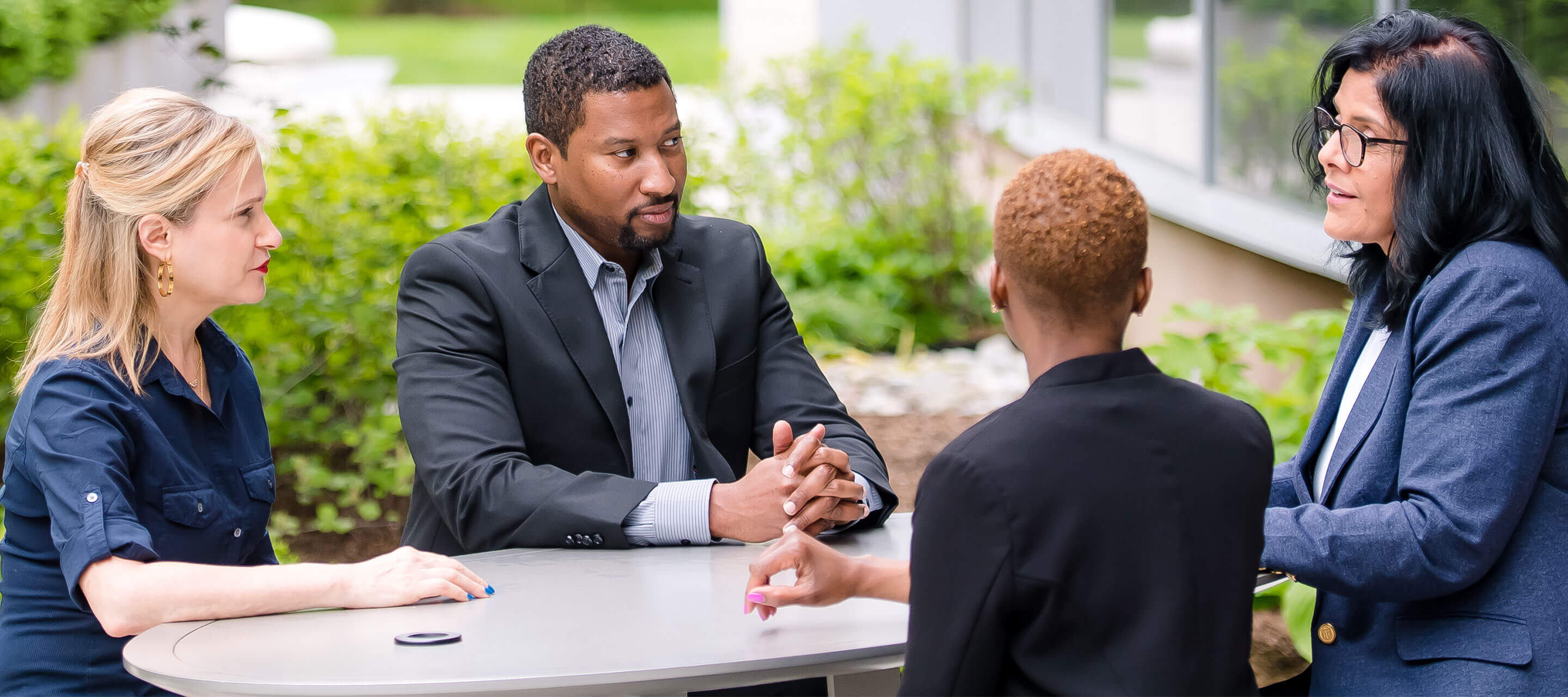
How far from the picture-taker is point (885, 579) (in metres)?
1.70

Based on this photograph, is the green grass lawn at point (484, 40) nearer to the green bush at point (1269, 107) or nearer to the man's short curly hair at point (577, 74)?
the green bush at point (1269, 107)

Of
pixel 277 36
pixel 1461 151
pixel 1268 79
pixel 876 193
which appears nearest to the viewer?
pixel 1461 151

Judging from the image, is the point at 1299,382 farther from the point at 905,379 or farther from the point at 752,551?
the point at 905,379

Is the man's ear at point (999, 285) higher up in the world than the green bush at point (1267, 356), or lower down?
higher up

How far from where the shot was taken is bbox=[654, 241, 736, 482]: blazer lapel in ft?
8.31

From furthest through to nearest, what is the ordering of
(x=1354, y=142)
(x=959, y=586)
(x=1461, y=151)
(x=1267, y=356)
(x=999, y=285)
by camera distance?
(x=1267, y=356) → (x=1354, y=142) → (x=1461, y=151) → (x=999, y=285) → (x=959, y=586)

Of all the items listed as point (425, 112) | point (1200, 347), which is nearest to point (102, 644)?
point (1200, 347)

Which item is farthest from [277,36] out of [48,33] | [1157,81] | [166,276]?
[166,276]

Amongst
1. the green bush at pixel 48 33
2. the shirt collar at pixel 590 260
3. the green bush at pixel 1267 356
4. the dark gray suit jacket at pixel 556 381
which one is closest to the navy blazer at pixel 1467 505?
the dark gray suit jacket at pixel 556 381

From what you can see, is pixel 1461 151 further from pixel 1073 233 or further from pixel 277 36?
pixel 277 36

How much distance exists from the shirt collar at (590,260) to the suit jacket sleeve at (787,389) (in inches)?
9.5

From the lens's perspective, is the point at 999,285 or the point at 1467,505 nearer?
the point at 999,285

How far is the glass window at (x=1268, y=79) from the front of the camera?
5129 millimetres

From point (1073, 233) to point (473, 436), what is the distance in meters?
1.25
